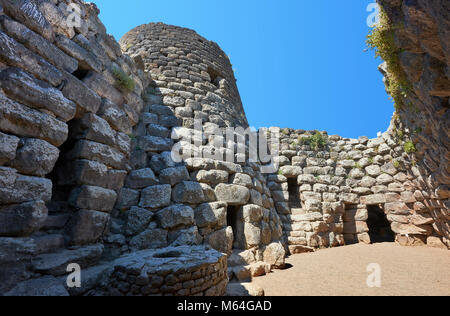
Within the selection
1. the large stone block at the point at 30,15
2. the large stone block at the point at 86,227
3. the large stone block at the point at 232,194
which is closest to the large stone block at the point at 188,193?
the large stone block at the point at 232,194

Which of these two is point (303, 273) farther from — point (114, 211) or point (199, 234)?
point (114, 211)

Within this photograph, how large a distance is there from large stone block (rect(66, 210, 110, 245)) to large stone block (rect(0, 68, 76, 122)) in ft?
4.04

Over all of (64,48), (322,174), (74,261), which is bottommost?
(74,261)

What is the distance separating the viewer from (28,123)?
2459mm

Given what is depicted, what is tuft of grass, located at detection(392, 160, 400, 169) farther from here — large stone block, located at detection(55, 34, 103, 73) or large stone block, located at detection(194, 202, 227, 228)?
large stone block, located at detection(55, 34, 103, 73)

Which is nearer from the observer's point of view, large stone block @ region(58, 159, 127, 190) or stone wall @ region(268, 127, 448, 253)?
large stone block @ region(58, 159, 127, 190)

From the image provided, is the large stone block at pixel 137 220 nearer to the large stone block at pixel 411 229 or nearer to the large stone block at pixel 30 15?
the large stone block at pixel 30 15

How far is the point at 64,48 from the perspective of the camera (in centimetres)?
312

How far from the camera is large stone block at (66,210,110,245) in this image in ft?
9.13

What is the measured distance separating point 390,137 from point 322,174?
2.17 metres

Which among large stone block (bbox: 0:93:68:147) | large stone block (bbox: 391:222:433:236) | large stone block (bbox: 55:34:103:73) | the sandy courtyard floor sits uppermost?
large stone block (bbox: 55:34:103:73)

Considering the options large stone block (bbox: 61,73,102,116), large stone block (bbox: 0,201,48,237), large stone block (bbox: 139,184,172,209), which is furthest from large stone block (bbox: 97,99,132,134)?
large stone block (bbox: 0,201,48,237)

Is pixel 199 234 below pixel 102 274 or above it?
above
